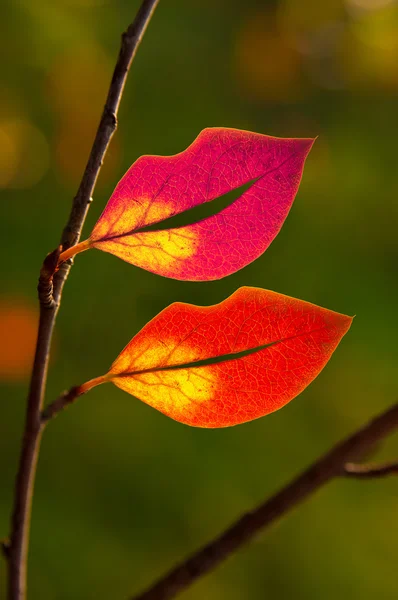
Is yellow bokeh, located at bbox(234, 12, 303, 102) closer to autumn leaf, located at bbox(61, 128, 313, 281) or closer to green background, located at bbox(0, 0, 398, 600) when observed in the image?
green background, located at bbox(0, 0, 398, 600)

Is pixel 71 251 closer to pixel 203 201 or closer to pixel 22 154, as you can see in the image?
pixel 203 201

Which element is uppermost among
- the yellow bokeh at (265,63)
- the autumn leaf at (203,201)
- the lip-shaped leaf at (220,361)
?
the yellow bokeh at (265,63)

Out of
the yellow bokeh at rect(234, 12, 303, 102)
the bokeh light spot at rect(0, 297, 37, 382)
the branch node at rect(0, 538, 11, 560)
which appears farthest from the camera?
the yellow bokeh at rect(234, 12, 303, 102)

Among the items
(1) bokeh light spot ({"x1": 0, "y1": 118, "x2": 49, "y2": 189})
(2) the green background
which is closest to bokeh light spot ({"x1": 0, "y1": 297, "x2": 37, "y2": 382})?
(2) the green background

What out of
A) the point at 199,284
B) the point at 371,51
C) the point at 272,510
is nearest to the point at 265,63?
the point at 371,51

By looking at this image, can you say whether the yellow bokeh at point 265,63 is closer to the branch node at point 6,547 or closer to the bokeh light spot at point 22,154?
the bokeh light spot at point 22,154

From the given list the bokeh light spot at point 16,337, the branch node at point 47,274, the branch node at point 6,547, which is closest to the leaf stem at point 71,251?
the branch node at point 47,274
